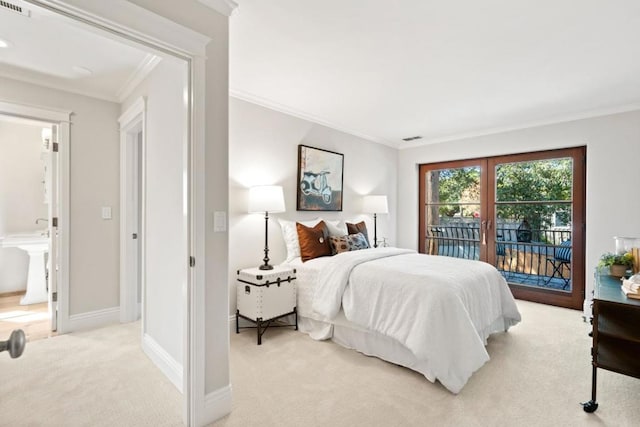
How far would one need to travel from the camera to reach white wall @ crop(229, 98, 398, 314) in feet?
10.7

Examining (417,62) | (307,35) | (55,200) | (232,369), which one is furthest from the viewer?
(55,200)

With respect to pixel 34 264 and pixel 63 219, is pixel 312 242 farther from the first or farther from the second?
pixel 34 264

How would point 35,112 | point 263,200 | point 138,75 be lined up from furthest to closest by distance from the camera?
point 263,200
point 35,112
point 138,75

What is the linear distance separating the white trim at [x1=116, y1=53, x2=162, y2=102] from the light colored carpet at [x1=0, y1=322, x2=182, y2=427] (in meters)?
2.37

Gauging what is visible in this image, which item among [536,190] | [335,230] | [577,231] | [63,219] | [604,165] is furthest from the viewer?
[536,190]

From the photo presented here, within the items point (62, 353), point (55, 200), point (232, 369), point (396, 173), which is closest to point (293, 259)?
point (232, 369)

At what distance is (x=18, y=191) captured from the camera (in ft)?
14.3

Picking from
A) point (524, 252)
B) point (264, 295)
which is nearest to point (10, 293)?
point (264, 295)

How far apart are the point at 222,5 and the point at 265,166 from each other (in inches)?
72.0

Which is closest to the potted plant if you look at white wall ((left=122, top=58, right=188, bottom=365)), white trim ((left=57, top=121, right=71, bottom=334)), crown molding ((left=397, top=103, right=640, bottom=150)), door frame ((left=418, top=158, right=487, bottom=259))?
crown molding ((left=397, top=103, right=640, bottom=150))

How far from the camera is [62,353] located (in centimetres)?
263

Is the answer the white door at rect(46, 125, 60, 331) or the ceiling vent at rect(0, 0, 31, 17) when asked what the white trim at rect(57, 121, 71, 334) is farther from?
the ceiling vent at rect(0, 0, 31, 17)

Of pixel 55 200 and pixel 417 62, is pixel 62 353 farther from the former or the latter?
pixel 417 62

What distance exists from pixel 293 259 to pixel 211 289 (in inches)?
69.2
